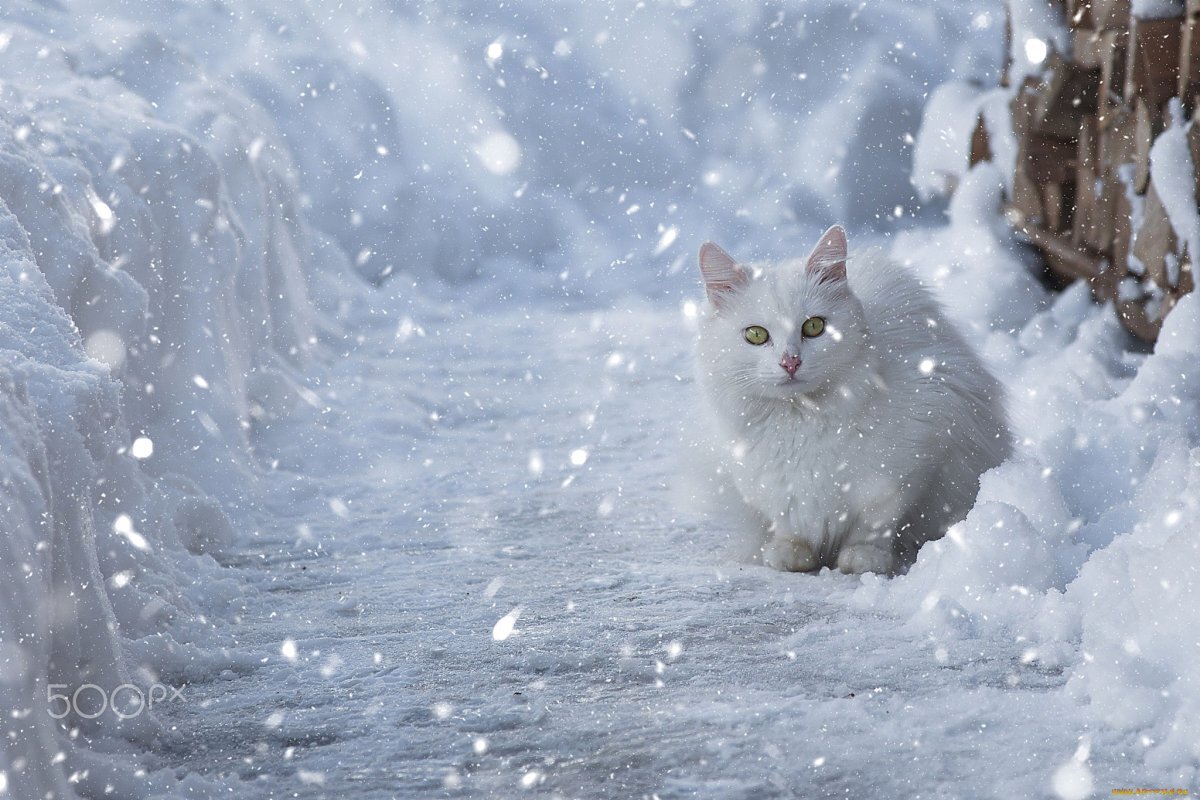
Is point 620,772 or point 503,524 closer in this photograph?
point 620,772

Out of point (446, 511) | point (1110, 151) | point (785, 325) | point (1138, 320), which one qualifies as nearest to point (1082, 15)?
point (1110, 151)

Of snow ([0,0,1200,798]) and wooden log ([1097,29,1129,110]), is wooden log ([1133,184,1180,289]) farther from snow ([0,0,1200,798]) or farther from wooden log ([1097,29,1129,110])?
wooden log ([1097,29,1129,110])

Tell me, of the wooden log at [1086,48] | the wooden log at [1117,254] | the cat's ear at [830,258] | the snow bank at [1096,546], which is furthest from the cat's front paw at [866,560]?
the wooden log at [1086,48]

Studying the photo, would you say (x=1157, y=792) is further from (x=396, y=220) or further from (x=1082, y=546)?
(x=396, y=220)

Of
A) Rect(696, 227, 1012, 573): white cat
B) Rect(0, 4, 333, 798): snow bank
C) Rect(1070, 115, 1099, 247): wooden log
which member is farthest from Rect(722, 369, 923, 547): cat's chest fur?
Rect(1070, 115, 1099, 247): wooden log

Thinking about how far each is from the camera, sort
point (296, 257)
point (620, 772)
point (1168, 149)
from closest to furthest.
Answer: point (620, 772)
point (1168, 149)
point (296, 257)

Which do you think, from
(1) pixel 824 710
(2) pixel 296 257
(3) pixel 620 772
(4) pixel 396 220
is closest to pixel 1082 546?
(1) pixel 824 710

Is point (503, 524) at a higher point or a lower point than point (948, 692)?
higher

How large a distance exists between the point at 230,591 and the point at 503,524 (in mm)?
866

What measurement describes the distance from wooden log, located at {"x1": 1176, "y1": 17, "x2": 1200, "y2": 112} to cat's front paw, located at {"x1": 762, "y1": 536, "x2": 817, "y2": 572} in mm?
2065

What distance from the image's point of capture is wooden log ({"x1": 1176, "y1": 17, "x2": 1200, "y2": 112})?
351 cm

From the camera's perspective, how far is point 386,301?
19.7 feet

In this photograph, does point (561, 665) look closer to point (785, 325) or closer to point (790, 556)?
point (790, 556)

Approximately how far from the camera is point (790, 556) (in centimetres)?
278
